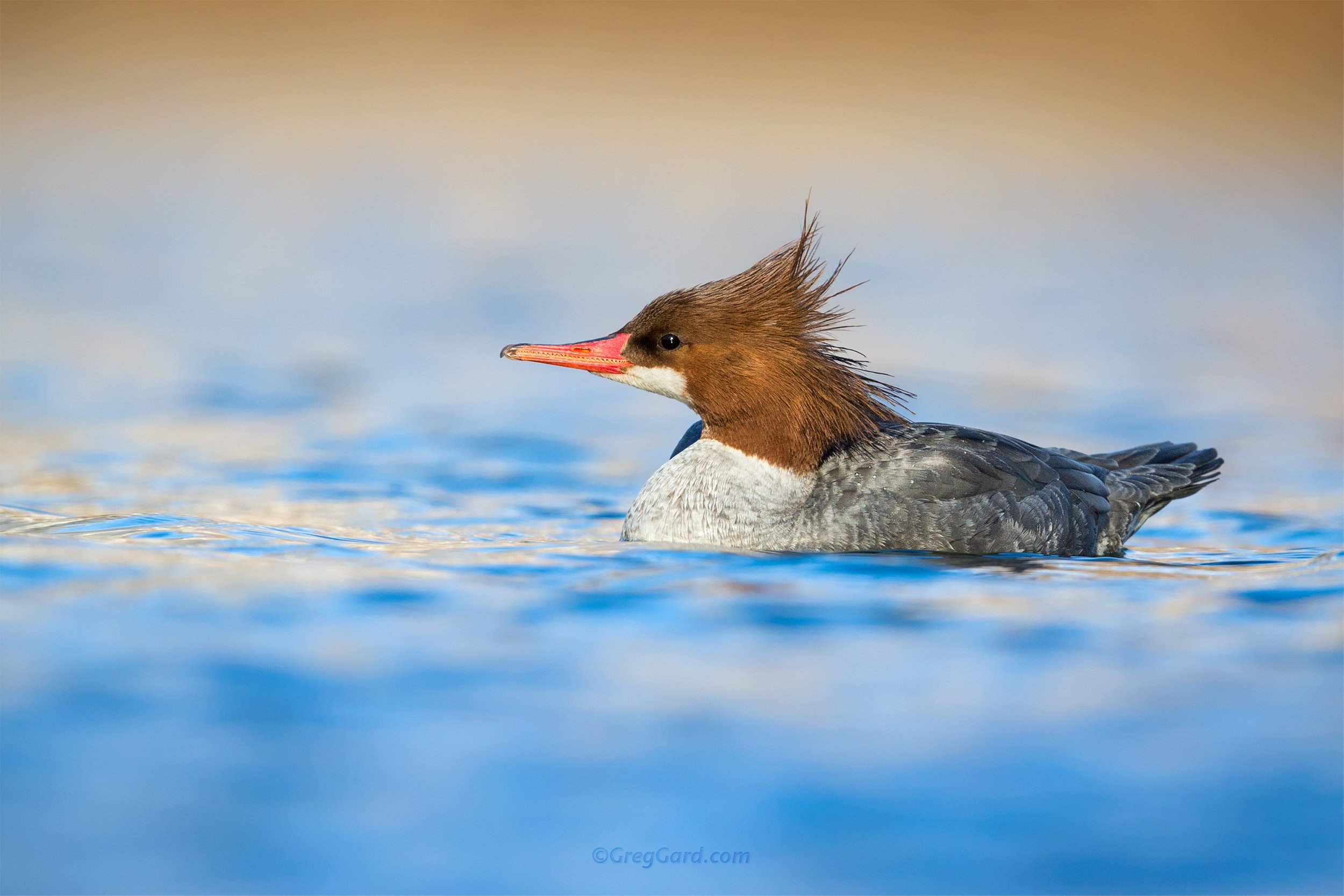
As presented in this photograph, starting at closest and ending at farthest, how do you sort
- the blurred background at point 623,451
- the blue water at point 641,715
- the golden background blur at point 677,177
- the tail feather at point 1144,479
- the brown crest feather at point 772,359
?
the blue water at point 641,715 → the blurred background at point 623,451 → the brown crest feather at point 772,359 → the tail feather at point 1144,479 → the golden background blur at point 677,177

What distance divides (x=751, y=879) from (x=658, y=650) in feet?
4.80

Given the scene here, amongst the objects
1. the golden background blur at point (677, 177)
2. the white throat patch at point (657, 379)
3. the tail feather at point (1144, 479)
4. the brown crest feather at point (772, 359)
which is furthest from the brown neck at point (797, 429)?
the golden background blur at point (677, 177)

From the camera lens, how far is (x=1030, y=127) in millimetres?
24859

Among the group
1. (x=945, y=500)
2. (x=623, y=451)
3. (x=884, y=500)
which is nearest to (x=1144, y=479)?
(x=945, y=500)

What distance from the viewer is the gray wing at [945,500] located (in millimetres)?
7016

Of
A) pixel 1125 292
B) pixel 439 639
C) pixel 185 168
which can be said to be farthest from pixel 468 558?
pixel 185 168

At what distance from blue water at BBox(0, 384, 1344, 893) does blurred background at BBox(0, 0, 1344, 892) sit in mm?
20

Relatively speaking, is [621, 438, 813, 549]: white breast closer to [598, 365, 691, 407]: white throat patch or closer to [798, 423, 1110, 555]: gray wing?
[798, 423, 1110, 555]: gray wing

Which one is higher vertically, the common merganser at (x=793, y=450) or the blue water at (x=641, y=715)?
the common merganser at (x=793, y=450)

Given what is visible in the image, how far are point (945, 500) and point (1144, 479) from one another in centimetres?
161

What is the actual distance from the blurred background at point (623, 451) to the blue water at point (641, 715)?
0.07ft

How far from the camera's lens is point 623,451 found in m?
10.0

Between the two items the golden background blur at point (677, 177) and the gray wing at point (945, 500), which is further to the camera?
the golden background blur at point (677, 177)

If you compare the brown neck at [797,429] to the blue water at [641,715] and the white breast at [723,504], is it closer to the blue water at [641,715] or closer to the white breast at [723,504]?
the white breast at [723,504]
